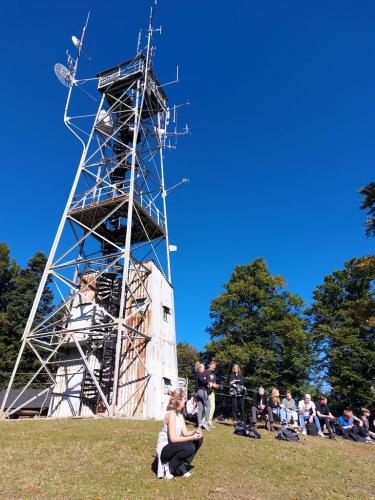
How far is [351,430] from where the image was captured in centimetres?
1384

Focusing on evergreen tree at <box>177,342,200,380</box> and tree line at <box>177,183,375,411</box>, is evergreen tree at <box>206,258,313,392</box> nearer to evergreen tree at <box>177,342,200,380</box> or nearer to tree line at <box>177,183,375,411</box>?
tree line at <box>177,183,375,411</box>

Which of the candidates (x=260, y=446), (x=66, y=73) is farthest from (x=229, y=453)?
(x=66, y=73)

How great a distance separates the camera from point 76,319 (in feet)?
58.5

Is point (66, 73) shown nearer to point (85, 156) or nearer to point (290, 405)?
point (85, 156)

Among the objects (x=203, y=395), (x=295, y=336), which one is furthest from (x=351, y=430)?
(x=295, y=336)

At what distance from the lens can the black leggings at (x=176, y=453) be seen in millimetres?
6262

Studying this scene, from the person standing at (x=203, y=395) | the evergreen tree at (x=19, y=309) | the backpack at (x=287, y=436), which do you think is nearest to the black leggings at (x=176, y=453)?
the person standing at (x=203, y=395)

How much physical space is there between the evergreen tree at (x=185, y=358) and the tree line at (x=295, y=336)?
21.5 meters

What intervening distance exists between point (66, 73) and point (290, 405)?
19856mm

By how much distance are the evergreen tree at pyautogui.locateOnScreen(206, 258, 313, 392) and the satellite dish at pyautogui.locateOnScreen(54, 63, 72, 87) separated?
19.4 meters

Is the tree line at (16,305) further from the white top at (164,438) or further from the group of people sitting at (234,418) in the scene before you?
the white top at (164,438)

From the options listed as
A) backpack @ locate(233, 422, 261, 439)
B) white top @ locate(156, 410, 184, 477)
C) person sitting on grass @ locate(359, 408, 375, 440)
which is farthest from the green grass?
person sitting on grass @ locate(359, 408, 375, 440)

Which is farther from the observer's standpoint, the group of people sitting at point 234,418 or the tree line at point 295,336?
the tree line at point 295,336

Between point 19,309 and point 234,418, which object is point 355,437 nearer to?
point 234,418
